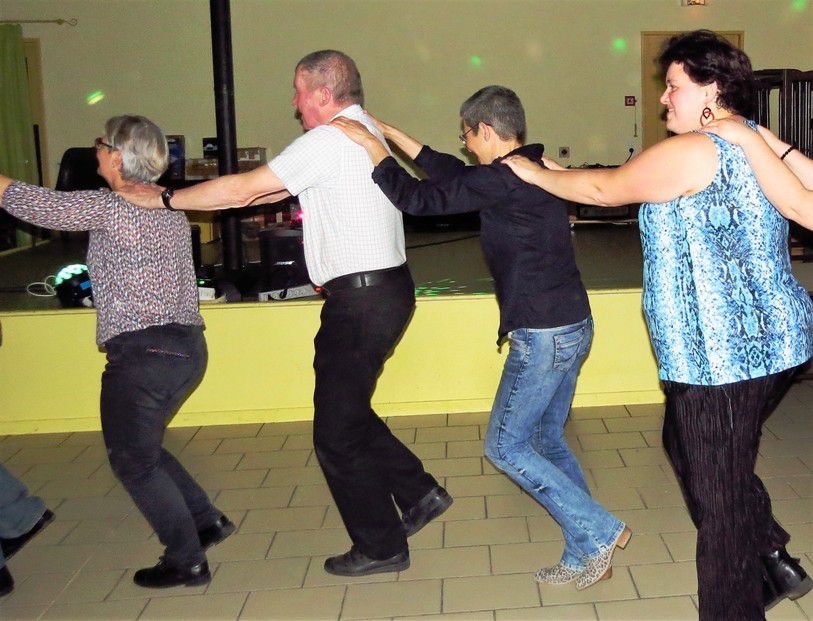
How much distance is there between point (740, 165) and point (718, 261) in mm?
193

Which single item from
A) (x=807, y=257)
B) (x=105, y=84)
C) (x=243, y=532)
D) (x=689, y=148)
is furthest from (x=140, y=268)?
(x=105, y=84)

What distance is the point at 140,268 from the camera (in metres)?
2.48

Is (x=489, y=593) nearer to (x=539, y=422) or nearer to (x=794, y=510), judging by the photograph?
(x=539, y=422)

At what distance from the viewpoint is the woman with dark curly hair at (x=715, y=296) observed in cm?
180

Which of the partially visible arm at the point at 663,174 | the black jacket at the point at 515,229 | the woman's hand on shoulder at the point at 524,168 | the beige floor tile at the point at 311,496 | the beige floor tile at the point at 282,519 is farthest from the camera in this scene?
the beige floor tile at the point at 311,496

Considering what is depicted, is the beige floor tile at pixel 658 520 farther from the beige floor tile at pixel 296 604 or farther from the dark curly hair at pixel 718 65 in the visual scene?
the dark curly hair at pixel 718 65

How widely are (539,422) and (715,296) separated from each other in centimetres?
83

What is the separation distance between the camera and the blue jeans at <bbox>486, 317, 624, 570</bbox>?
239 cm

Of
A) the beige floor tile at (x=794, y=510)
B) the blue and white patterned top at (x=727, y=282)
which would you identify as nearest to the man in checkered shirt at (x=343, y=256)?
the blue and white patterned top at (x=727, y=282)

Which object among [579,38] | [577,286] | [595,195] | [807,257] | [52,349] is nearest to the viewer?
[595,195]

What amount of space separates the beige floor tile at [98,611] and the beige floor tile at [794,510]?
203 cm

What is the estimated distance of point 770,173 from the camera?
70.2 inches

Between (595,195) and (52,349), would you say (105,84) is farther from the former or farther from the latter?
(595,195)

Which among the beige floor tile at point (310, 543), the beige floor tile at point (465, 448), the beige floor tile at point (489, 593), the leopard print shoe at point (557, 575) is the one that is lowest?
the beige floor tile at point (310, 543)
